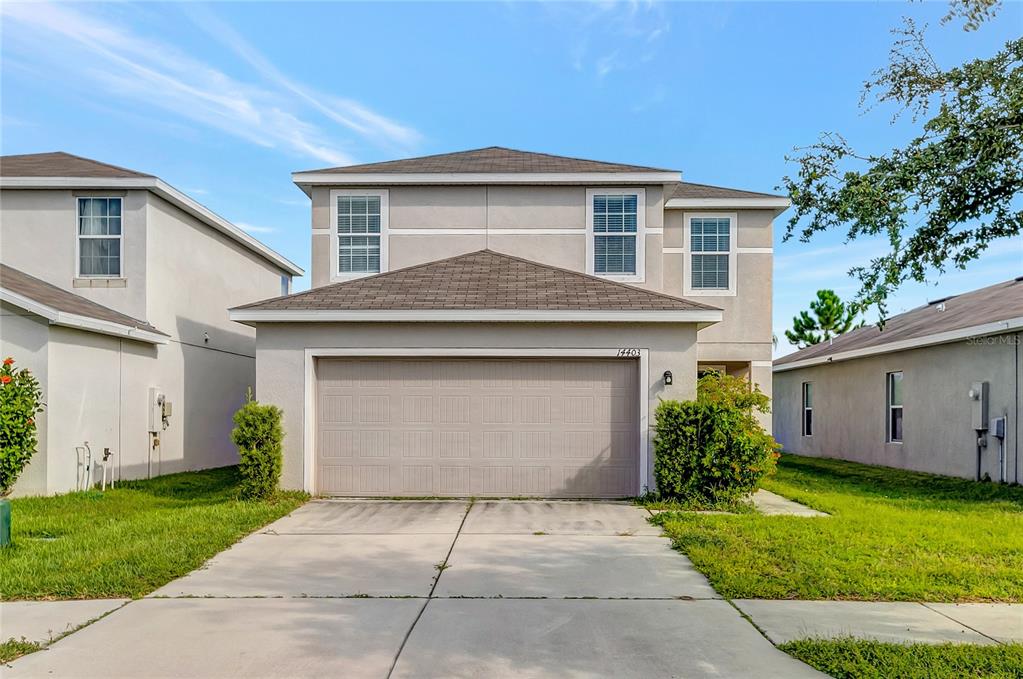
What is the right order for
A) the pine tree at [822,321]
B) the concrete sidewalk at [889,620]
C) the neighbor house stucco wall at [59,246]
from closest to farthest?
the concrete sidewalk at [889,620], the neighbor house stucco wall at [59,246], the pine tree at [822,321]

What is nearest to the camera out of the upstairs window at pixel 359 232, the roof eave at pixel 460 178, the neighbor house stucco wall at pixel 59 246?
A: the neighbor house stucco wall at pixel 59 246

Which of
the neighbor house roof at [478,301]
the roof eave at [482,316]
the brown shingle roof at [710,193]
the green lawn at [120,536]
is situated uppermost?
the brown shingle roof at [710,193]

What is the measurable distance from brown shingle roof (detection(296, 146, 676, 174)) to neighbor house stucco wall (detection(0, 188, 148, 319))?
430cm

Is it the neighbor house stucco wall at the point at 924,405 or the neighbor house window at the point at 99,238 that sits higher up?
the neighbor house window at the point at 99,238

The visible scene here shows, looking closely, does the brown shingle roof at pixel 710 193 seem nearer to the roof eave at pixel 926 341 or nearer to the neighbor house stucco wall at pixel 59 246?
the roof eave at pixel 926 341

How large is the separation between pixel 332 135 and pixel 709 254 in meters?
8.84

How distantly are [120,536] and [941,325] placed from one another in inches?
631

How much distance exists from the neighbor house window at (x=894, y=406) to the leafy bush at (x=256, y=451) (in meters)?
14.3

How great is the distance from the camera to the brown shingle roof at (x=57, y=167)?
1494 centimetres

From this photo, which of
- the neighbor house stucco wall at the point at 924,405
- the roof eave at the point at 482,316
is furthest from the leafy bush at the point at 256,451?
the neighbor house stucco wall at the point at 924,405

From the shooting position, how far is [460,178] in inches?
622

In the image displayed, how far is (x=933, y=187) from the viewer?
5.32 meters

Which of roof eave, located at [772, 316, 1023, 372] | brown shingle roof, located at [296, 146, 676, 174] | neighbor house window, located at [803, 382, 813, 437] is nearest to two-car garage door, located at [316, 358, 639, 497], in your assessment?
brown shingle roof, located at [296, 146, 676, 174]

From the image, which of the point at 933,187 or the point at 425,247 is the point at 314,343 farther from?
the point at 933,187
